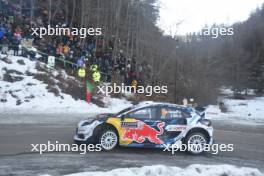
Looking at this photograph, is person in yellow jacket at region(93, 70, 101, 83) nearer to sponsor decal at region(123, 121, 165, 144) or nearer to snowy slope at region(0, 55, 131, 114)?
snowy slope at region(0, 55, 131, 114)

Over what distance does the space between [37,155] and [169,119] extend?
402 centimetres

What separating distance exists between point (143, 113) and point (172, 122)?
912mm

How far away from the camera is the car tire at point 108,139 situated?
45.2ft

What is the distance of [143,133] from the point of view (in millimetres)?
13906

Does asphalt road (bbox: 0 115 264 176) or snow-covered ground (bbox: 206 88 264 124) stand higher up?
snow-covered ground (bbox: 206 88 264 124)

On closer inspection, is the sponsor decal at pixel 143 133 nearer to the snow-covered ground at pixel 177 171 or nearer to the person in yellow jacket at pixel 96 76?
the snow-covered ground at pixel 177 171

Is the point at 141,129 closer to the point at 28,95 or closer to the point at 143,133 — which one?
the point at 143,133

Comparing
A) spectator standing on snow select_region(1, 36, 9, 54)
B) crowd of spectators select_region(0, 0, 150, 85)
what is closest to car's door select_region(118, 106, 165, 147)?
crowd of spectators select_region(0, 0, 150, 85)

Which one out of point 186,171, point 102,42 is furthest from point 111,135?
point 102,42

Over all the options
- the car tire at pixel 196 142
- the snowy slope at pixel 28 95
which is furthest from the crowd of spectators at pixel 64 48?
the car tire at pixel 196 142

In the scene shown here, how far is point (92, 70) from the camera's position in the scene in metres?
32.0

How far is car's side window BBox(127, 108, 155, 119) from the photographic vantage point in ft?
45.9

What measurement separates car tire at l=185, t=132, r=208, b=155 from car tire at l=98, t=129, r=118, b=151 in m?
2.18

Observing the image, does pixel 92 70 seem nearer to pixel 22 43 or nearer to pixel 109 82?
pixel 109 82
